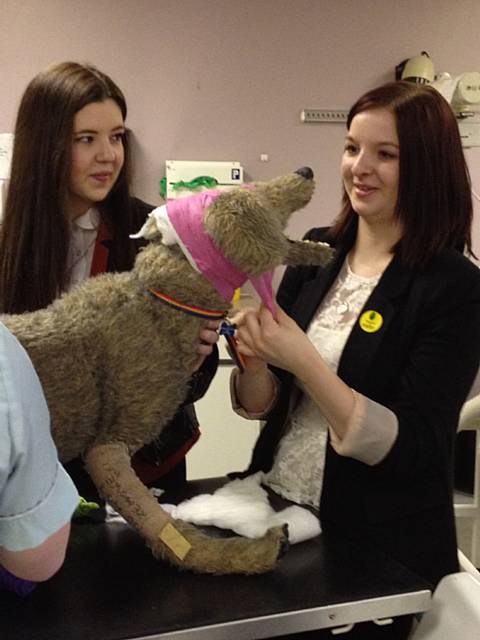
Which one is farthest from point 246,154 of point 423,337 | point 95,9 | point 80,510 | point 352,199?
point 80,510

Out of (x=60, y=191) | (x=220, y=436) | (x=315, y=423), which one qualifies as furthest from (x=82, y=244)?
(x=220, y=436)

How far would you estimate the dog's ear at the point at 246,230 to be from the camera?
760 mm

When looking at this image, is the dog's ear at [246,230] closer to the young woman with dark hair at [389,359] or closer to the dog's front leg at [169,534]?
the young woman with dark hair at [389,359]

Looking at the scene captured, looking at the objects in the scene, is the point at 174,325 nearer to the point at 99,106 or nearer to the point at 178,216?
the point at 178,216

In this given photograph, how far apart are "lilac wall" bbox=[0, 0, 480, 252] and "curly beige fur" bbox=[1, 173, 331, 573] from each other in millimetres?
1835

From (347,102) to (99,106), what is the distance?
6.16 feet

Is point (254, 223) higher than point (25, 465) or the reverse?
higher

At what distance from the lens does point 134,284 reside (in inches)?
31.9

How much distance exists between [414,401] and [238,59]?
2.04 m

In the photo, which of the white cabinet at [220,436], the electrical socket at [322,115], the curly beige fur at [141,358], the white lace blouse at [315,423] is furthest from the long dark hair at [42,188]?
the electrical socket at [322,115]

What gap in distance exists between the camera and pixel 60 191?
1.05 meters

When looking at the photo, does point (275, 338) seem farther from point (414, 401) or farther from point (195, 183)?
point (195, 183)

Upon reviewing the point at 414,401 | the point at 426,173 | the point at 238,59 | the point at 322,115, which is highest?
the point at 238,59

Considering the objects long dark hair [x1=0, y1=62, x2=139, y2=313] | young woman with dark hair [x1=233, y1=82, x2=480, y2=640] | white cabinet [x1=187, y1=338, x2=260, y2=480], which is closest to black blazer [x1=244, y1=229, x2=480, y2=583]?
young woman with dark hair [x1=233, y1=82, x2=480, y2=640]
